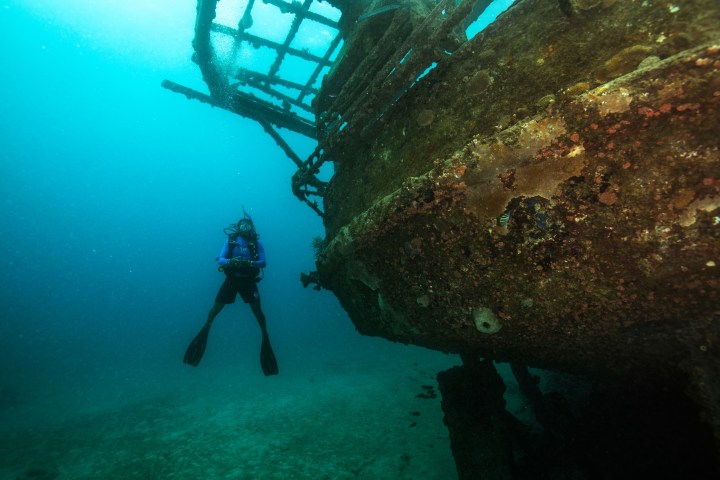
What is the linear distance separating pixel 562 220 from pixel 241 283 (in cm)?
523

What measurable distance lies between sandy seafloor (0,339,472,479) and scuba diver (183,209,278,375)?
1.88 meters

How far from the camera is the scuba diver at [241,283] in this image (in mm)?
5066

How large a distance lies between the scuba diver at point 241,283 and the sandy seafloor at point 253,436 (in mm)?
1877

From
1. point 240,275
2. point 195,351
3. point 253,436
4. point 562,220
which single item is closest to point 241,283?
point 240,275

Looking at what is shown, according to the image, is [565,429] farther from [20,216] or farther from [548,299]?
[20,216]

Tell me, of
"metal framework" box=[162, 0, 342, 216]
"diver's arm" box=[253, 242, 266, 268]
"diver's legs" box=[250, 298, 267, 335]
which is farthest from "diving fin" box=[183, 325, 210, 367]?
"metal framework" box=[162, 0, 342, 216]

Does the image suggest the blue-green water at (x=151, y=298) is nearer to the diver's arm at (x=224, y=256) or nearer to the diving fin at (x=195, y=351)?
the diving fin at (x=195, y=351)

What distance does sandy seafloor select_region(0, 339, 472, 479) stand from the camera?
5.25 m

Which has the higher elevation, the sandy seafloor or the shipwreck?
the shipwreck

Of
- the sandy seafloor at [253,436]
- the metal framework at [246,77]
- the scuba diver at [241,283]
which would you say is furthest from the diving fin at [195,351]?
the metal framework at [246,77]

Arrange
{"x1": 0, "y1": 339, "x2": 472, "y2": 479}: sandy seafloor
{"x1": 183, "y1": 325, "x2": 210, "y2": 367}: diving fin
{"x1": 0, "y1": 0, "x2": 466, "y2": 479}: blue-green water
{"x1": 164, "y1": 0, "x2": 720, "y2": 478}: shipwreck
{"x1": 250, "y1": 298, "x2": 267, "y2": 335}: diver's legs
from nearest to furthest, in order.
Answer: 1. {"x1": 164, "y1": 0, "x2": 720, "y2": 478}: shipwreck
2. {"x1": 183, "y1": 325, "x2": 210, "y2": 367}: diving fin
3. {"x1": 0, "y1": 339, "x2": 472, "y2": 479}: sandy seafloor
4. {"x1": 250, "y1": 298, "x2": 267, "y2": 335}: diver's legs
5. {"x1": 0, "y1": 0, "x2": 466, "y2": 479}: blue-green water

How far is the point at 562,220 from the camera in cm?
186

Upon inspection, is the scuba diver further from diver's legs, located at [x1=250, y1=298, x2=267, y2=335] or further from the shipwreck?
the shipwreck

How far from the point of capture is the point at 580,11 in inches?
81.2
